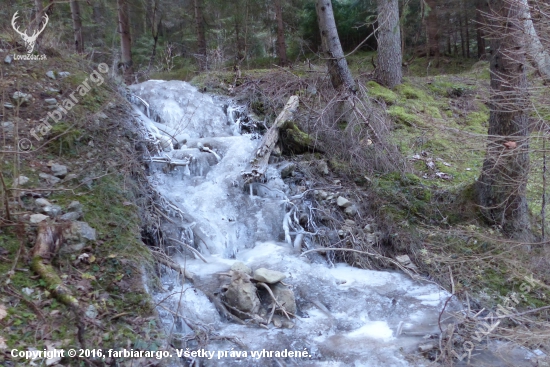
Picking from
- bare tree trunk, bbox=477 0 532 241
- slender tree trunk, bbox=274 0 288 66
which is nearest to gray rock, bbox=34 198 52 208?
bare tree trunk, bbox=477 0 532 241

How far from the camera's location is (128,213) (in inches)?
183

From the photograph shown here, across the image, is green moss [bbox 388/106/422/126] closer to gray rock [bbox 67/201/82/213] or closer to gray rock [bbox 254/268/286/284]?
gray rock [bbox 254/268/286/284]

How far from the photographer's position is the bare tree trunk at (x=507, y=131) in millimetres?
4688

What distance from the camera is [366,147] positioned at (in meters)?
7.02

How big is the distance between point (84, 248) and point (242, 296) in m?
1.58

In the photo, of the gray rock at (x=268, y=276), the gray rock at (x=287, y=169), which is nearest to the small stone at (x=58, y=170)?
the gray rock at (x=268, y=276)

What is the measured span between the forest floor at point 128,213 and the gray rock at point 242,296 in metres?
0.85

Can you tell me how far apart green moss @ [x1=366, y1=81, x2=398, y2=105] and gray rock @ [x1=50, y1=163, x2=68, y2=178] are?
254 inches

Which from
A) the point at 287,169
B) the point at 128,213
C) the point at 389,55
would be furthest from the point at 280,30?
the point at 128,213

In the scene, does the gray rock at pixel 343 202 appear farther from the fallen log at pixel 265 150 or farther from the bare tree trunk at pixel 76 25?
the bare tree trunk at pixel 76 25

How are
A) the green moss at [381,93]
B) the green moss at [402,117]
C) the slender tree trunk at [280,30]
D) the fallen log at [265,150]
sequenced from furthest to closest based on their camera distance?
the slender tree trunk at [280,30] → the green moss at [381,93] → the green moss at [402,117] → the fallen log at [265,150]

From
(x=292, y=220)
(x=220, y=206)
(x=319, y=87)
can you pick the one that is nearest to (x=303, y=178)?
(x=292, y=220)

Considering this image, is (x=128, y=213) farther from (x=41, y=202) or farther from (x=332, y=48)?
(x=332, y=48)

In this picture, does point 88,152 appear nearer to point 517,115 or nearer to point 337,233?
point 337,233
